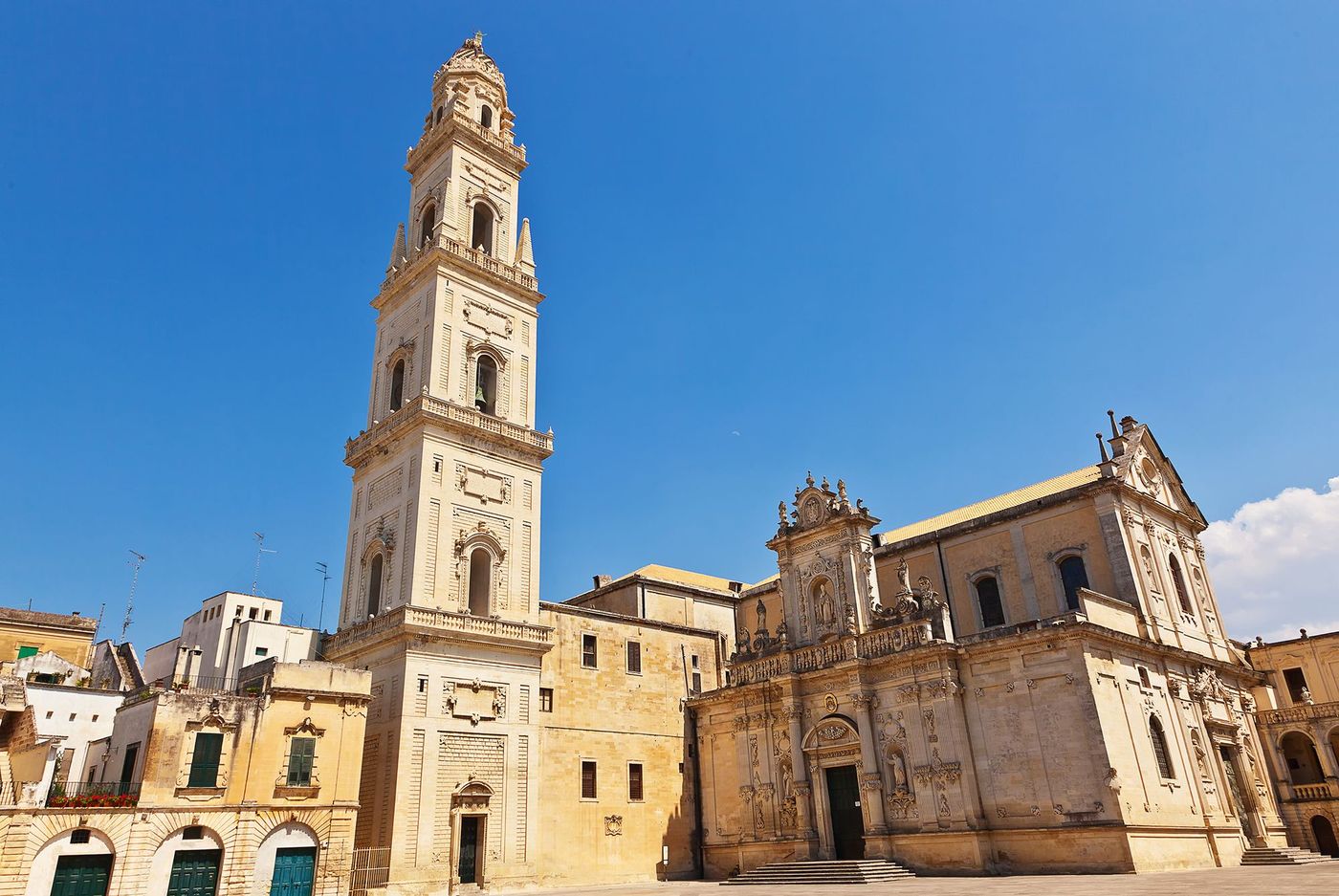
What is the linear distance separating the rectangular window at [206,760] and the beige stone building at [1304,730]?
3646 centimetres

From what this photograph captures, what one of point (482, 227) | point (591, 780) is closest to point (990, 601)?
point (591, 780)

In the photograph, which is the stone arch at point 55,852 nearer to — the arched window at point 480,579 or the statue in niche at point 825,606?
the arched window at point 480,579

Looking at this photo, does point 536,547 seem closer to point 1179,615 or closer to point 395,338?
point 395,338

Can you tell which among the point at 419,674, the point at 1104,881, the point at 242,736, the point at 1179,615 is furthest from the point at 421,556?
the point at 1179,615

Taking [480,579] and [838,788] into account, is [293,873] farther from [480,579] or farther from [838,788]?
[838,788]

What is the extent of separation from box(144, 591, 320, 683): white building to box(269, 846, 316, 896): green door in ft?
67.3

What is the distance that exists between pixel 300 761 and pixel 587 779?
1161 cm

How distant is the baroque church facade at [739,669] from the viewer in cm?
2620

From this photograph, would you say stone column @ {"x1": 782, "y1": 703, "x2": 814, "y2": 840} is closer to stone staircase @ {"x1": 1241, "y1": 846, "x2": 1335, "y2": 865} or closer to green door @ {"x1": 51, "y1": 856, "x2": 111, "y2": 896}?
stone staircase @ {"x1": 1241, "y1": 846, "x2": 1335, "y2": 865}

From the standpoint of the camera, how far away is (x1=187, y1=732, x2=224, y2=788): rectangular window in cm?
2234

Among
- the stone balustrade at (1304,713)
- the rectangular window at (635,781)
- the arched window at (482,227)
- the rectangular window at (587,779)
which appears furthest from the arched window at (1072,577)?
the arched window at (482,227)

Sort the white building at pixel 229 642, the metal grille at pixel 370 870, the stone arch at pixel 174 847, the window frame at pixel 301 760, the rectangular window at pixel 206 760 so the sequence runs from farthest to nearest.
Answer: the white building at pixel 229 642
the metal grille at pixel 370 870
the window frame at pixel 301 760
the rectangular window at pixel 206 760
the stone arch at pixel 174 847

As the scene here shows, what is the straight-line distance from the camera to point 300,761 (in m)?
24.1

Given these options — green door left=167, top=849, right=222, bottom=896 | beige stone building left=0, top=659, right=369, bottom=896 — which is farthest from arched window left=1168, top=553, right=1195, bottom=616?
green door left=167, top=849, right=222, bottom=896
